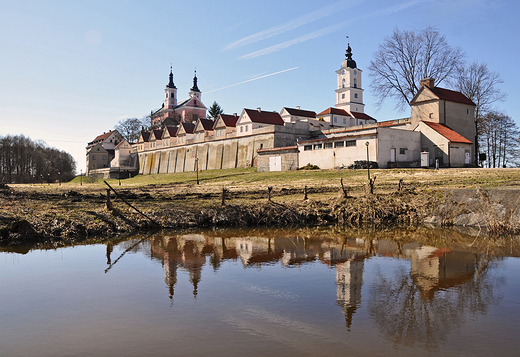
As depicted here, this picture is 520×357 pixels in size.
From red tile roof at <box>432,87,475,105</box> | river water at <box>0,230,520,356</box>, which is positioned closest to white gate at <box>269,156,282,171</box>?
red tile roof at <box>432,87,475,105</box>

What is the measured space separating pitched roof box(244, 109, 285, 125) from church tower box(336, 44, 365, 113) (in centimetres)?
2876

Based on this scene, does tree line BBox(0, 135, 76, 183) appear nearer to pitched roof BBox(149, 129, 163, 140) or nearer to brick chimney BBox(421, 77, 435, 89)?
pitched roof BBox(149, 129, 163, 140)

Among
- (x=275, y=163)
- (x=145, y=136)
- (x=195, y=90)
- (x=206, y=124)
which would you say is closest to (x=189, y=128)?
(x=206, y=124)

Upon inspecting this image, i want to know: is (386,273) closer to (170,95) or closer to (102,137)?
(102,137)

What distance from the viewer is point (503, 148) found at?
5291 cm

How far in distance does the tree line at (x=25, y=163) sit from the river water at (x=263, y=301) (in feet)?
265

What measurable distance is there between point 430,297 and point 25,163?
316ft

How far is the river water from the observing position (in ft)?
17.8

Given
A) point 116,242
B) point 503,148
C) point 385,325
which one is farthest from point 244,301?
point 503,148

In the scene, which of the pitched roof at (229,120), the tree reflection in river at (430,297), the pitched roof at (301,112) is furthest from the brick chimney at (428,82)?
the tree reflection in river at (430,297)

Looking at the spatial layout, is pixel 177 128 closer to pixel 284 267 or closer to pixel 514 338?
pixel 284 267

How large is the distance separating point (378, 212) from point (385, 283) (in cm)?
1036

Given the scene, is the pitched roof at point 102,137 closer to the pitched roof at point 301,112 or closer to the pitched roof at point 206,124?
the pitched roof at point 206,124

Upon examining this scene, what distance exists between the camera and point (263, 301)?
7.29 metres
